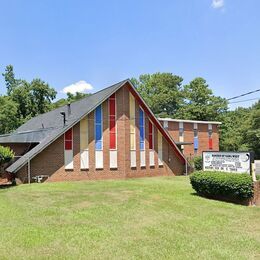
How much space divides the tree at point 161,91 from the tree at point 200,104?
5630 millimetres

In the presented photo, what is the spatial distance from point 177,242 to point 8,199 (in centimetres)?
922

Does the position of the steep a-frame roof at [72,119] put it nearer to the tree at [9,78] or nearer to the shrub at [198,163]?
the shrub at [198,163]

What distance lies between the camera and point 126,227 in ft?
31.3

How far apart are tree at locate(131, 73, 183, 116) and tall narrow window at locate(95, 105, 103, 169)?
43203 millimetres

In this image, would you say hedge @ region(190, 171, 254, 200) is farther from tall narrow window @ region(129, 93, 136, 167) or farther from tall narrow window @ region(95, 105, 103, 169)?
tall narrow window @ region(129, 93, 136, 167)

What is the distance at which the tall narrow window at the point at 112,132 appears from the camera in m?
23.9

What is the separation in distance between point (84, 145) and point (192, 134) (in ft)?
66.1

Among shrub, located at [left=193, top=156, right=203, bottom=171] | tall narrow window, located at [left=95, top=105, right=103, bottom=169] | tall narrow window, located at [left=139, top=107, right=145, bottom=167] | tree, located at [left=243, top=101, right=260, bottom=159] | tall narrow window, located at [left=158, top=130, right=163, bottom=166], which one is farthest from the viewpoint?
tree, located at [left=243, top=101, right=260, bottom=159]

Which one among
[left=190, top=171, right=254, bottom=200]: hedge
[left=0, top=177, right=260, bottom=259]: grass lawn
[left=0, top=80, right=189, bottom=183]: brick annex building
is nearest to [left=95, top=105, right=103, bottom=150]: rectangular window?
[left=0, top=80, right=189, bottom=183]: brick annex building

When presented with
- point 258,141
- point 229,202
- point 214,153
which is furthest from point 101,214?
point 258,141

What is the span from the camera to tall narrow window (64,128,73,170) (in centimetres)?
2223

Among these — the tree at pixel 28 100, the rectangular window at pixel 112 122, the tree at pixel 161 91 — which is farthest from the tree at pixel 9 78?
the rectangular window at pixel 112 122

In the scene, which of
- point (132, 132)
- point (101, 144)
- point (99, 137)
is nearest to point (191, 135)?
point (132, 132)

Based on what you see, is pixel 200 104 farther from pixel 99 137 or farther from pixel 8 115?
pixel 99 137
